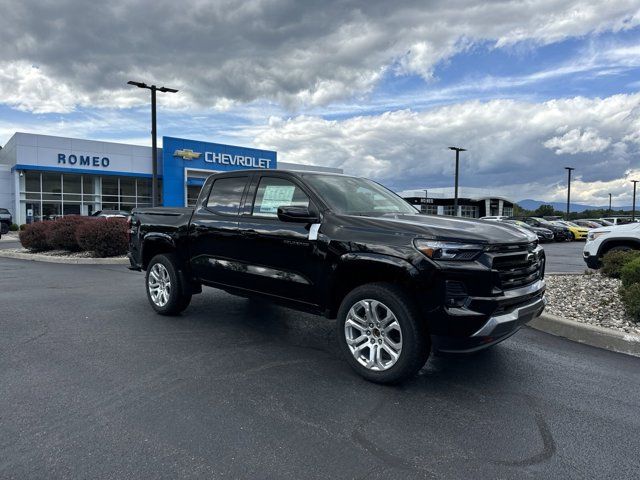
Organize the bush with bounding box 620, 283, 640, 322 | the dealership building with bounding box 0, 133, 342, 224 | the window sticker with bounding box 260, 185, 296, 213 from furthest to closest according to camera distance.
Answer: the dealership building with bounding box 0, 133, 342, 224 → the bush with bounding box 620, 283, 640, 322 → the window sticker with bounding box 260, 185, 296, 213

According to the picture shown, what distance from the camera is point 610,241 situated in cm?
994

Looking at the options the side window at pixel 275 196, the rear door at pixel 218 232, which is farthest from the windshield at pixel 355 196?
the rear door at pixel 218 232

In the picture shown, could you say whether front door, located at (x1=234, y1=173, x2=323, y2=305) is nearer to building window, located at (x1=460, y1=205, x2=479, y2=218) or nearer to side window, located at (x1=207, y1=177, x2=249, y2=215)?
side window, located at (x1=207, y1=177, x2=249, y2=215)

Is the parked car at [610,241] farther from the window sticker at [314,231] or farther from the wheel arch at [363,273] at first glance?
the window sticker at [314,231]

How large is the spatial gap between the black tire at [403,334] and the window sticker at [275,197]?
1.41 metres

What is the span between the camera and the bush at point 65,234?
14.0 meters

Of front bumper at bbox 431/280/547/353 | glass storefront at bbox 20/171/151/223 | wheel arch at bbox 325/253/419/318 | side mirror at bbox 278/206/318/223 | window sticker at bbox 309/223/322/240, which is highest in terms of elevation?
glass storefront at bbox 20/171/151/223

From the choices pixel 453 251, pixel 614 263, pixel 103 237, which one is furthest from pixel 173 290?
pixel 103 237

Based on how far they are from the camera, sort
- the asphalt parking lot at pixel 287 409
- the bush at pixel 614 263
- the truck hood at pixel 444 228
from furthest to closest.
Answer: the bush at pixel 614 263, the truck hood at pixel 444 228, the asphalt parking lot at pixel 287 409

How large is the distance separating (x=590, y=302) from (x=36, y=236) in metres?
15.1

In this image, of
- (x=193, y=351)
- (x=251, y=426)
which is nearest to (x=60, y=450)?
(x=251, y=426)

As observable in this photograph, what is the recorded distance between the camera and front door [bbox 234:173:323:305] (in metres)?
4.51

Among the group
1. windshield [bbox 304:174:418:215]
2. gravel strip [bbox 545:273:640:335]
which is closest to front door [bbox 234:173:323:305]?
windshield [bbox 304:174:418:215]

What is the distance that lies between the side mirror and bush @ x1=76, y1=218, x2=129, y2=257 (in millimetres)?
9875
